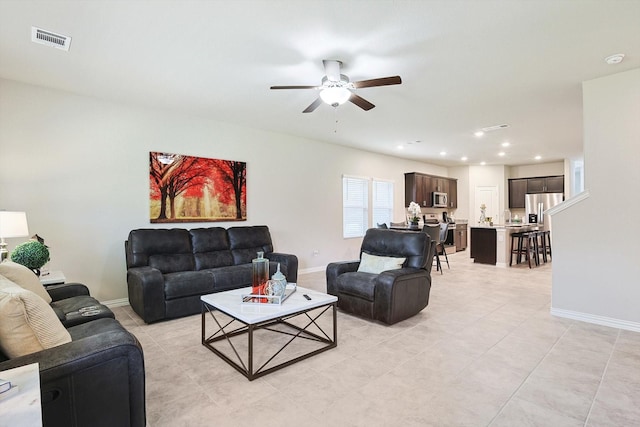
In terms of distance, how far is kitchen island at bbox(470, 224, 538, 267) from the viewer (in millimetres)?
6918

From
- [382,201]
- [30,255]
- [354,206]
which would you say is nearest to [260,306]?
[30,255]

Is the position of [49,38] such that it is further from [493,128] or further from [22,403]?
[493,128]

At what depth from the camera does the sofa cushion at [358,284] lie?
3.48m

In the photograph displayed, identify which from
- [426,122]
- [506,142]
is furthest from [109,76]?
[506,142]

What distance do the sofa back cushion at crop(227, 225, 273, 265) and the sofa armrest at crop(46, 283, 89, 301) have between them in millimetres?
1955

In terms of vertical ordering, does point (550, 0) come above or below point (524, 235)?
above

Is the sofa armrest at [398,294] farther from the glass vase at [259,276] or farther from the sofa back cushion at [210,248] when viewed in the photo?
the sofa back cushion at [210,248]

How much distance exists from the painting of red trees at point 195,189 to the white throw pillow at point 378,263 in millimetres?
2369

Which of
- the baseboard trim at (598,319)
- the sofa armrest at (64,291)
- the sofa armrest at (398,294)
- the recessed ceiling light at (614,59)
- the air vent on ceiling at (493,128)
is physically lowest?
the baseboard trim at (598,319)

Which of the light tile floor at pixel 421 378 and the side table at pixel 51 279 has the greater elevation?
the side table at pixel 51 279

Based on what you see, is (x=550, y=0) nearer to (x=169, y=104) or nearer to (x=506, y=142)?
(x=169, y=104)

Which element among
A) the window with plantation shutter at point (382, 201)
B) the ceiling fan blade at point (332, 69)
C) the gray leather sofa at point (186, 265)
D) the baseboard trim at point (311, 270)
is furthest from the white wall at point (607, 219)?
the window with plantation shutter at point (382, 201)

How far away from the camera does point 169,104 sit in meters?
4.28

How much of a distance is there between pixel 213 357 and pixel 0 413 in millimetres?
1958
